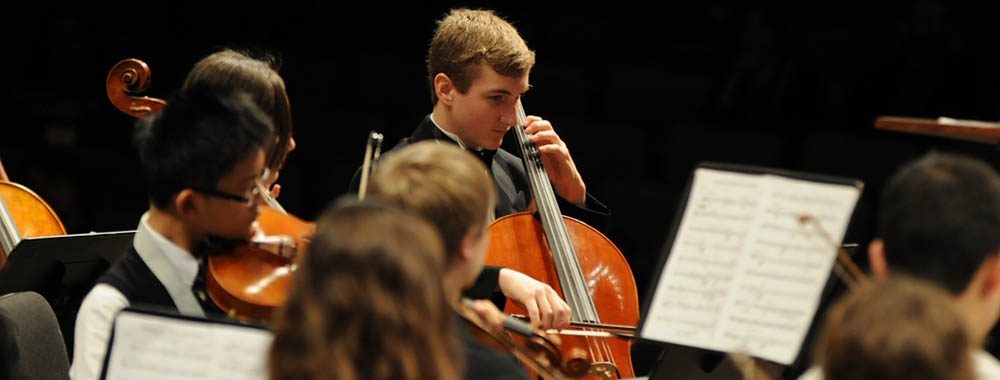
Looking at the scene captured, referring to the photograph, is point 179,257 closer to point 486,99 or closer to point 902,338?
point 486,99

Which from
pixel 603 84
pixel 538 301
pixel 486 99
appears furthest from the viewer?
pixel 603 84

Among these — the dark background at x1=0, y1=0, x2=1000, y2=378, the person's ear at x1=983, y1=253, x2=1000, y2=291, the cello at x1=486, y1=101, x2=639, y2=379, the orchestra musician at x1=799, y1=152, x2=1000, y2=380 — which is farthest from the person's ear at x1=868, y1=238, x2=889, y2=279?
the dark background at x1=0, y1=0, x2=1000, y2=378

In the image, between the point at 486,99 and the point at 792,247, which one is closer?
the point at 792,247

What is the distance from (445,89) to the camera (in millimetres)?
3033

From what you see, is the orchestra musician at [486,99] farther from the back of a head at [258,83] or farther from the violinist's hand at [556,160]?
the back of a head at [258,83]

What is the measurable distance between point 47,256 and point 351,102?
3518mm

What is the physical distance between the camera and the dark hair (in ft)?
6.97

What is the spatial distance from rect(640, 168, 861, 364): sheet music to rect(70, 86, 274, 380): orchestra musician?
2.41ft

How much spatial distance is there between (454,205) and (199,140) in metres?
0.56

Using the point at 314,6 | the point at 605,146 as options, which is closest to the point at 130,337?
the point at 605,146

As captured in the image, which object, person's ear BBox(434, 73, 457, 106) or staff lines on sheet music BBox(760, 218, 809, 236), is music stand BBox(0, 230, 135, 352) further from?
staff lines on sheet music BBox(760, 218, 809, 236)

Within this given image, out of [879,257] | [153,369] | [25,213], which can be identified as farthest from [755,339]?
[25,213]

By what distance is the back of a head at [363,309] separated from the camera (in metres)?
1.39

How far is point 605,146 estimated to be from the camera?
5.51 meters
